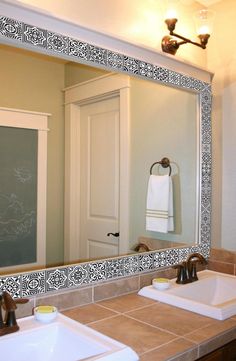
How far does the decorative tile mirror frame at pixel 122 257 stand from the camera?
130 centimetres

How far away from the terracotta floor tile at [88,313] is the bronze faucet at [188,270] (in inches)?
18.8

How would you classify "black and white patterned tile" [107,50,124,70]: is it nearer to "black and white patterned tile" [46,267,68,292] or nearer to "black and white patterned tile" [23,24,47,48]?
"black and white patterned tile" [23,24,47,48]

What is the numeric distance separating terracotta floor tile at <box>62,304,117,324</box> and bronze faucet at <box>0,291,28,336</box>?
0.79 feet

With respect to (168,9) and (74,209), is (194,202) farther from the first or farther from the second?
(168,9)

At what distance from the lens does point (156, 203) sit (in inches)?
76.8

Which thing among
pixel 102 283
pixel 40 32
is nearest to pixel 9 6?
pixel 40 32

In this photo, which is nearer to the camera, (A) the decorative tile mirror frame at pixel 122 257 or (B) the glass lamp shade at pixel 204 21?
(A) the decorative tile mirror frame at pixel 122 257

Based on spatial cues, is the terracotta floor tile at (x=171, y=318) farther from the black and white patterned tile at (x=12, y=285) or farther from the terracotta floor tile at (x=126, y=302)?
the black and white patterned tile at (x=12, y=285)

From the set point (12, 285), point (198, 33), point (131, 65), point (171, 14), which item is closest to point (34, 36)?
point (131, 65)

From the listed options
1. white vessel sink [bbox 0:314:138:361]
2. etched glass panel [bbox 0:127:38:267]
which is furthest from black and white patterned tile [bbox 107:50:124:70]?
white vessel sink [bbox 0:314:138:361]

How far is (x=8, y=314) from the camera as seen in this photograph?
1185 millimetres

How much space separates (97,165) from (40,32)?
2.05 feet

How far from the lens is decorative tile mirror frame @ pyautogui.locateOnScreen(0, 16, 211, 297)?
130 centimetres

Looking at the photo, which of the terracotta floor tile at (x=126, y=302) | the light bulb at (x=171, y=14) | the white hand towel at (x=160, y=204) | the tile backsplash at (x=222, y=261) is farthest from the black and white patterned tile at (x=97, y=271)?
the light bulb at (x=171, y=14)
